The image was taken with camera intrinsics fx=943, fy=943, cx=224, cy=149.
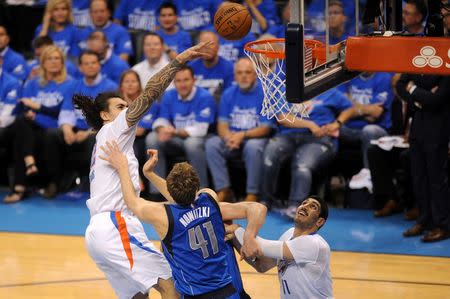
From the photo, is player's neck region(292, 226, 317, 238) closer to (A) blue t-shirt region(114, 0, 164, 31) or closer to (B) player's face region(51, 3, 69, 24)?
(A) blue t-shirt region(114, 0, 164, 31)

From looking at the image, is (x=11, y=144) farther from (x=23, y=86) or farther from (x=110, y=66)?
(x=110, y=66)

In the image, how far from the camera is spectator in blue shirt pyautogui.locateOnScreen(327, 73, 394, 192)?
10.8m

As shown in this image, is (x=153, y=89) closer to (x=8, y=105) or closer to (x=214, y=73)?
(x=214, y=73)

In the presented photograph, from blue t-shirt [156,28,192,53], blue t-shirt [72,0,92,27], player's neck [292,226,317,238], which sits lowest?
player's neck [292,226,317,238]

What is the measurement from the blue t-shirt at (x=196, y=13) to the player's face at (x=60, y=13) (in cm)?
158

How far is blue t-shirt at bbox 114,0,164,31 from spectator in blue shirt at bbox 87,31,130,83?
31.8 inches

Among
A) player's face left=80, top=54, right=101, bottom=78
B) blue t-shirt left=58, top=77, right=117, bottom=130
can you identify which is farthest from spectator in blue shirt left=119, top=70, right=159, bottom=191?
player's face left=80, top=54, right=101, bottom=78

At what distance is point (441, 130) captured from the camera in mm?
9664

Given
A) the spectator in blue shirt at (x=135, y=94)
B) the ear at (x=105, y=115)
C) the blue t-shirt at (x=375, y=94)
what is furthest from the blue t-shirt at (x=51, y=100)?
the ear at (x=105, y=115)

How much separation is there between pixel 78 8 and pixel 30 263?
18.7 ft

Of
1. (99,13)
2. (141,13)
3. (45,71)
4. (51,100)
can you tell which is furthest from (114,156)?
(141,13)

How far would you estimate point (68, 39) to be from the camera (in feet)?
44.0

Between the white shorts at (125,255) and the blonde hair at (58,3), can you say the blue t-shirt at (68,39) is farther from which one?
the white shorts at (125,255)

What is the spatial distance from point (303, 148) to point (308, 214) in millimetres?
4380
